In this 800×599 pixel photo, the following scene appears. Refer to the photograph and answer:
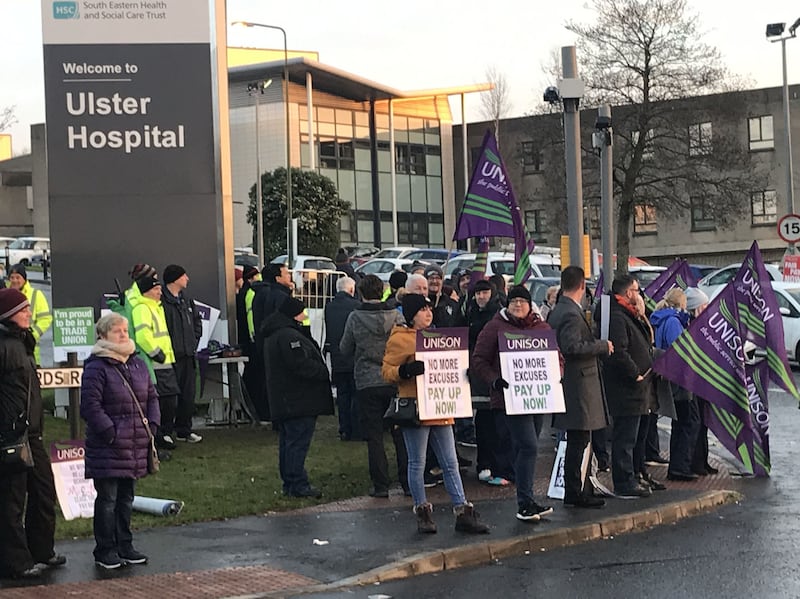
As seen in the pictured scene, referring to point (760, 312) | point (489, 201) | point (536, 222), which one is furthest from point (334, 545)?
point (536, 222)

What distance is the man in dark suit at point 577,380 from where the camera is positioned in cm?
954

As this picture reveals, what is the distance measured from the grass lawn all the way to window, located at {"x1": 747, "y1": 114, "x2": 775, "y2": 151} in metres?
50.7

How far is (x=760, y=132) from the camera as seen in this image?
61.0 meters

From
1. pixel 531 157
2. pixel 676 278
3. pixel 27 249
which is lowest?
pixel 676 278

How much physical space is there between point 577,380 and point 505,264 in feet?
70.6

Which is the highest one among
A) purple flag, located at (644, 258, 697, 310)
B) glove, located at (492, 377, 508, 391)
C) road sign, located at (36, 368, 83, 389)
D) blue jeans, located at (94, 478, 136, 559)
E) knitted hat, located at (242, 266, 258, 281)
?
knitted hat, located at (242, 266, 258, 281)

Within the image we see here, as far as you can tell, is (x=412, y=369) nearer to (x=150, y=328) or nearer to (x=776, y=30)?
(x=150, y=328)

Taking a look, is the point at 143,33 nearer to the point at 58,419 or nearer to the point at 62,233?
the point at 62,233

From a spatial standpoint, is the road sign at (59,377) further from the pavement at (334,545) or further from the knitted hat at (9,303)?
the knitted hat at (9,303)

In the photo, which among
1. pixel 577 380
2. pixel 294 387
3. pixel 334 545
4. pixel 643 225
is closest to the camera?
pixel 334 545

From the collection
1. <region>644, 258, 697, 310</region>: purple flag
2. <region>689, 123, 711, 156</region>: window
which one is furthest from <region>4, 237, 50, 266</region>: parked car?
<region>644, 258, 697, 310</region>: purple flag

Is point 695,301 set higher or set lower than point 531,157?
lower

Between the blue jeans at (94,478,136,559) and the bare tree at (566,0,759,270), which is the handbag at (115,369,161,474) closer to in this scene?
the blue jeans at (94,478,136,559)

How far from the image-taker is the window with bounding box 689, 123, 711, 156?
50.5 m
